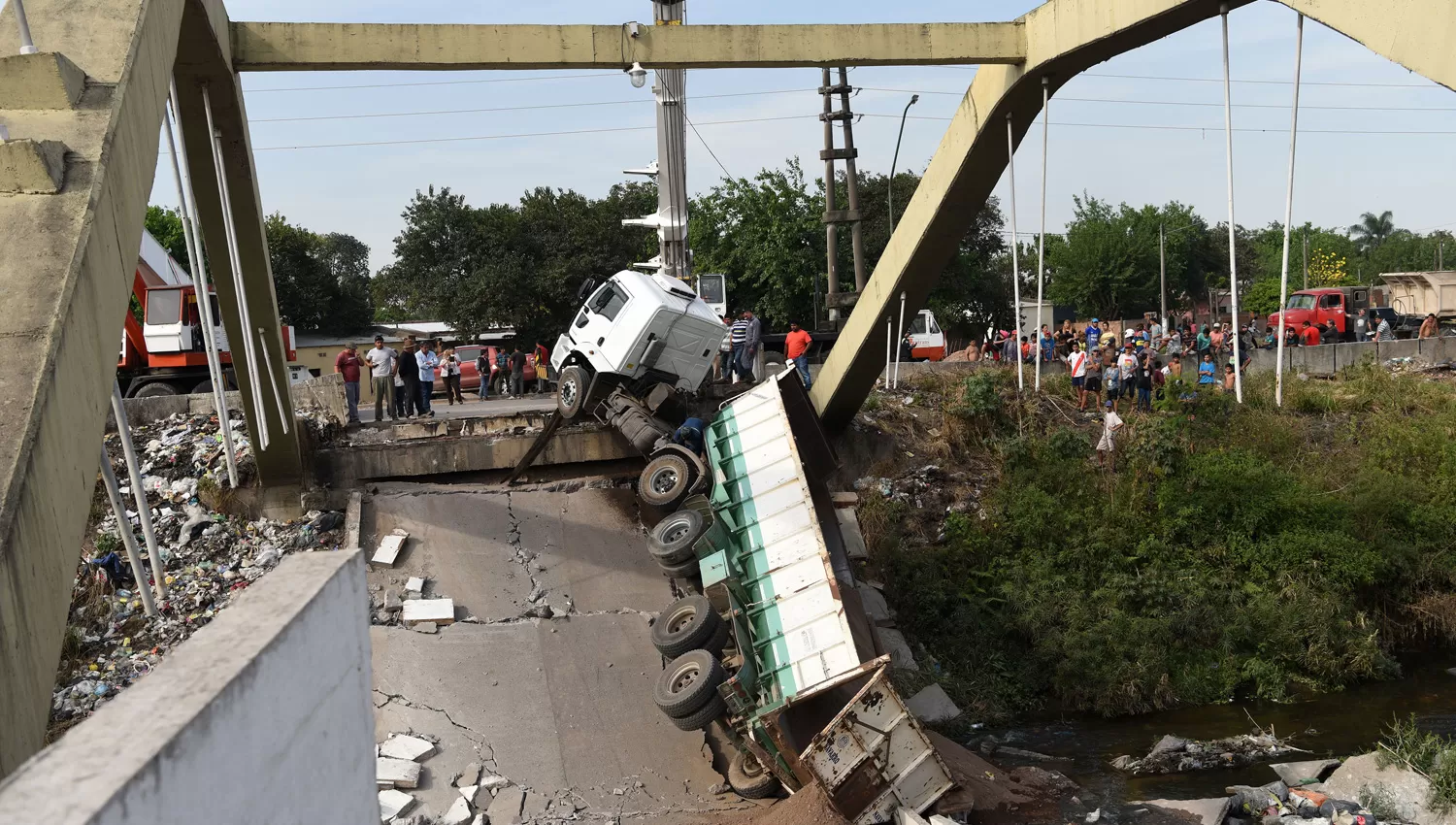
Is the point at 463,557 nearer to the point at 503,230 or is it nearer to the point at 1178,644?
the point at 1178,644

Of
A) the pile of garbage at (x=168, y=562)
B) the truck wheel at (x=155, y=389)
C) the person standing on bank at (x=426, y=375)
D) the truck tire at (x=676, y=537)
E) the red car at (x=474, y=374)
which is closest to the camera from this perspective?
the truck tire at (x=676, y=537)

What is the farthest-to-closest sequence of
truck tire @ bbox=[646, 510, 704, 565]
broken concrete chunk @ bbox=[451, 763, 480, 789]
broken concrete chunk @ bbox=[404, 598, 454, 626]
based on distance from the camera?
broken concrete chunk @ bbox=[404, 598, 454, 626] < truck tire @ bbox=[646, 510, 704, 565] < broken concrete chunk @ bbox=[451, 763, 480, 789]

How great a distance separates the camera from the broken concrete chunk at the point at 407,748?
35.3 feet

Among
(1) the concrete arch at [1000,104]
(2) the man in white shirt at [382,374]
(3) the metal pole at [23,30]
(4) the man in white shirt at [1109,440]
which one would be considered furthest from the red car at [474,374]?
(3) the metal pole at [23,30]

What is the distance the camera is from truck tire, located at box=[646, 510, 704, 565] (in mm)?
12352

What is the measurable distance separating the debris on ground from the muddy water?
0.12m

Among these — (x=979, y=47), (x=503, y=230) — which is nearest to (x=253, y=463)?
(x=979, y=47)

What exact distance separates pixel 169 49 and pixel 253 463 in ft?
29.9

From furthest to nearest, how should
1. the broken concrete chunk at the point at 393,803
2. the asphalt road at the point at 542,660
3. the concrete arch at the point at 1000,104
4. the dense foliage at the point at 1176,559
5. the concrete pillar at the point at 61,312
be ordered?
the dense foliage at the point at 1176,559 → the asphalt road at the point at 542,660 → the broken concrete chunk at the point at 393,803 → the concrete arch at the point at 1000,104 → the concrete pillar at the point at 61,312

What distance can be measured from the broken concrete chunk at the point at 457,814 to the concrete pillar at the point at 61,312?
590 centimetres

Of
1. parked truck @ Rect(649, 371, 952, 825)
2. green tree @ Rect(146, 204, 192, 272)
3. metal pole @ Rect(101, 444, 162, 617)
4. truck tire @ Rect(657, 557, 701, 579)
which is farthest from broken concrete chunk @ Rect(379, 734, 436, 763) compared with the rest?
green tree @ Rect(146, 204, 192, 272)

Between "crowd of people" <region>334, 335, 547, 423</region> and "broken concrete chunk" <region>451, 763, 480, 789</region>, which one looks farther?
"crowd of people" <region>334, 335, 547, 423</region>

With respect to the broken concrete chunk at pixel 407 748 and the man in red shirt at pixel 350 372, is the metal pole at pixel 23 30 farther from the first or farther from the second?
the man in red shirt at pixel 350 372

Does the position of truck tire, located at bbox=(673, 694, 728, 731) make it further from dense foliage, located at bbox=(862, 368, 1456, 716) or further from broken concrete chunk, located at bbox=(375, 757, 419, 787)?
dense foliage, located at bbox=(862, 368, 1456, 716)
